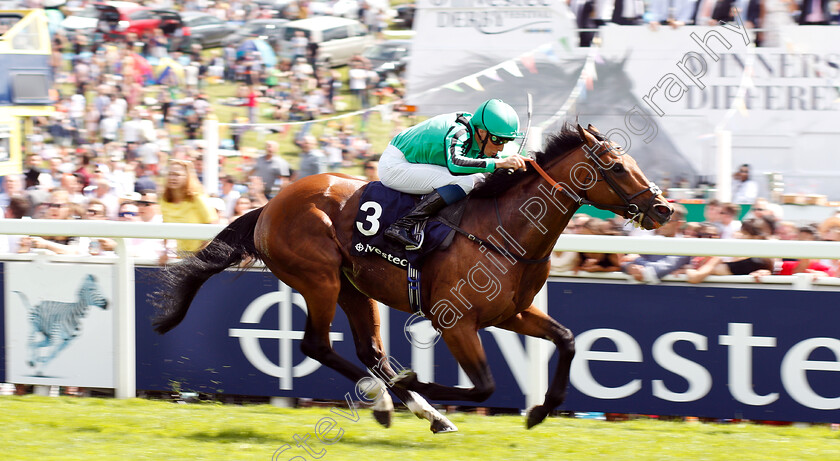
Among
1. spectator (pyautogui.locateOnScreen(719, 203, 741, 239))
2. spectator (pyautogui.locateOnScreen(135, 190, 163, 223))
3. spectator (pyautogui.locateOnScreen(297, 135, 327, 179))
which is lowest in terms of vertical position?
spectator (pyautogui.locateOnScreen(297, 135, 327, 179))

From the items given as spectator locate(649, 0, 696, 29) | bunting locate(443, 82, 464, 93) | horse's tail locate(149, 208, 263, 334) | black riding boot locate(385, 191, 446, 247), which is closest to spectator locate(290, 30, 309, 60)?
bunting locate(443, 82, 464, 93)

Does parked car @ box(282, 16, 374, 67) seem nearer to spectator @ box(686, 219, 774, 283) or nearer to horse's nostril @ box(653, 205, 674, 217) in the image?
spectator @ box(686, 219, 774, 283)

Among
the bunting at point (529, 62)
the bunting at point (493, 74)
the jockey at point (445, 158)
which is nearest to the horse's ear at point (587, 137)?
the jockey at point (445, 158)

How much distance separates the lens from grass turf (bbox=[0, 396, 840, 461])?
415 cm

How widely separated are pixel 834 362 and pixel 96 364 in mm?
3893

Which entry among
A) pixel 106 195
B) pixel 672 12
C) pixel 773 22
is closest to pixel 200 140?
pixel 106 195

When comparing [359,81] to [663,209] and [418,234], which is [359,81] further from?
[663,209]

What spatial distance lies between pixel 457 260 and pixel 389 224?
1.24ft

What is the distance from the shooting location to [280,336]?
5332 mm

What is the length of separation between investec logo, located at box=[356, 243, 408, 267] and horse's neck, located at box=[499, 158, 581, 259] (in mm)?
500

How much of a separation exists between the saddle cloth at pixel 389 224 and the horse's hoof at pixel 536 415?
84cm

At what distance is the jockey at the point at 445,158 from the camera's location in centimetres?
428

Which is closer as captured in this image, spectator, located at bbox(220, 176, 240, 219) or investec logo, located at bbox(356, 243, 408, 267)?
investec logo, located at bbox(356, 243, 408, 267)

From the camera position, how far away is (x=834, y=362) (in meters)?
4.67
